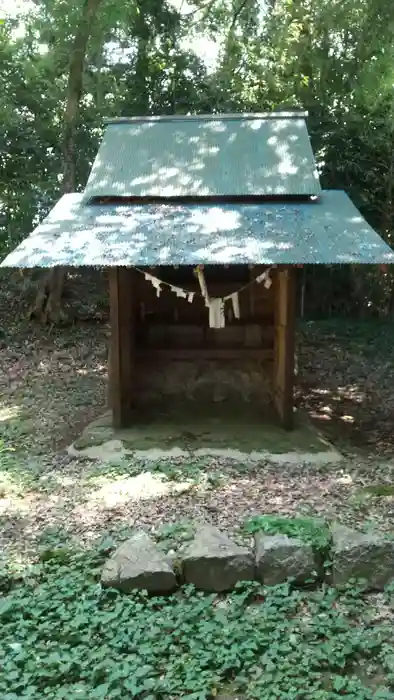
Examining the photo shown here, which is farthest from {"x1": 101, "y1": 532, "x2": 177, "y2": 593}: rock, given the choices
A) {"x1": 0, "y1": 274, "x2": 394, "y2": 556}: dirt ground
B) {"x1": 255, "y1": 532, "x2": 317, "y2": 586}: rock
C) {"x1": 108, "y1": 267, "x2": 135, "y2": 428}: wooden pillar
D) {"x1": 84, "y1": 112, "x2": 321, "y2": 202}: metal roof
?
{"x1": 84, "y1": 112, "x2": 321, "y2": 202}: metal roof

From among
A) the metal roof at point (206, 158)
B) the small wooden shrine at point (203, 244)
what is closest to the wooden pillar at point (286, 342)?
the small wooden shrine at point (203, 244)

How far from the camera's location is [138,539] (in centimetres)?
413

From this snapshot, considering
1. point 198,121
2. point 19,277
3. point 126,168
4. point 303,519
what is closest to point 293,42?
point 198,121

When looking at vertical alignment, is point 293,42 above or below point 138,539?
above

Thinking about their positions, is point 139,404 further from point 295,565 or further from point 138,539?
point 295,565

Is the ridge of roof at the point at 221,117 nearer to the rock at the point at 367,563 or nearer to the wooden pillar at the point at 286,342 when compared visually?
the wooden pillar at the point at 286,342

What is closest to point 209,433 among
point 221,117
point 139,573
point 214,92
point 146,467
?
point 146,467

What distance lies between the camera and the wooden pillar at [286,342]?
6496 mm

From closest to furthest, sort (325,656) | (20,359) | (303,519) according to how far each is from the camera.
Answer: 1. (325,656)
2. (303,519)
3. (20,359)

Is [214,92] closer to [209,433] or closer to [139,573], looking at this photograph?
[209,433]

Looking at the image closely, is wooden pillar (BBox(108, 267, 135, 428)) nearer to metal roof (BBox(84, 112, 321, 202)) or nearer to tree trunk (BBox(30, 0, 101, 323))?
metal roof (BBox(84, 112, 321, 202))

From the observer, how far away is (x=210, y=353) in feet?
24.6

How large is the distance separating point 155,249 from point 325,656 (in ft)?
12.6

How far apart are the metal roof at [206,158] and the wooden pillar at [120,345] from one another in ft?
3.73
